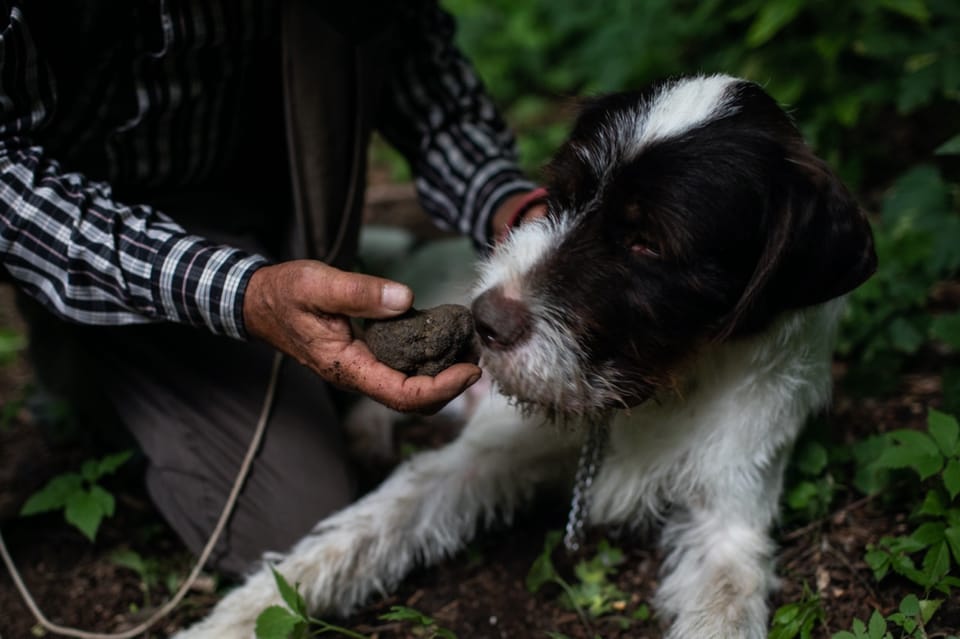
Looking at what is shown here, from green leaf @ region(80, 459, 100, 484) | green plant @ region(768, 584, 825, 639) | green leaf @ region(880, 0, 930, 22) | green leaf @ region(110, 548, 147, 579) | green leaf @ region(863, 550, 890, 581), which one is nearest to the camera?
green plant @ region(768, 584, 825, 639)

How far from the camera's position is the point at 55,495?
102 inches

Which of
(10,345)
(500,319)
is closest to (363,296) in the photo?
(500,319)

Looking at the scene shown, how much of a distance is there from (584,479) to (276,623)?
0.96 metres

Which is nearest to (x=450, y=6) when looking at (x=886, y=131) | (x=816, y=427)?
(x=886, y=131)

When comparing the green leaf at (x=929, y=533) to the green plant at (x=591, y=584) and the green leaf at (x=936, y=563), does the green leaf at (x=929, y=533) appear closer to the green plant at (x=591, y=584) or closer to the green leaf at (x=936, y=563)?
the green leaf at (x=936, y=563)

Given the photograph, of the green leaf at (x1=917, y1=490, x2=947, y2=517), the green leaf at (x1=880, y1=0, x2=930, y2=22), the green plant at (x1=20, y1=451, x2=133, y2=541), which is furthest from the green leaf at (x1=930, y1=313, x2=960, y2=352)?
the green plant at (x1=20, y1=451, x2=133, y2=541)

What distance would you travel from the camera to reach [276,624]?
2152 mm

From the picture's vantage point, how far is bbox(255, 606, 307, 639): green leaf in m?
2.13

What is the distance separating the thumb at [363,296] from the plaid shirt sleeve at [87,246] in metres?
0.31

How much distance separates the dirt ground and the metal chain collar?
10cm

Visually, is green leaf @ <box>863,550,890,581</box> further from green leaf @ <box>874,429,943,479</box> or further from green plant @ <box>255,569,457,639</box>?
green plant @ <box>255,569,457,639</box>

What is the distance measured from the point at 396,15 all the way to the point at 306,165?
2.08 feet

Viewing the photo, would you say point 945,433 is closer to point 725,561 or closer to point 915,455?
point 915,455

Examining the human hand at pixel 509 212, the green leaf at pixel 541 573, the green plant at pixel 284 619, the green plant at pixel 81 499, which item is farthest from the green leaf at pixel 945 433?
the green plant at pixel 81 499
